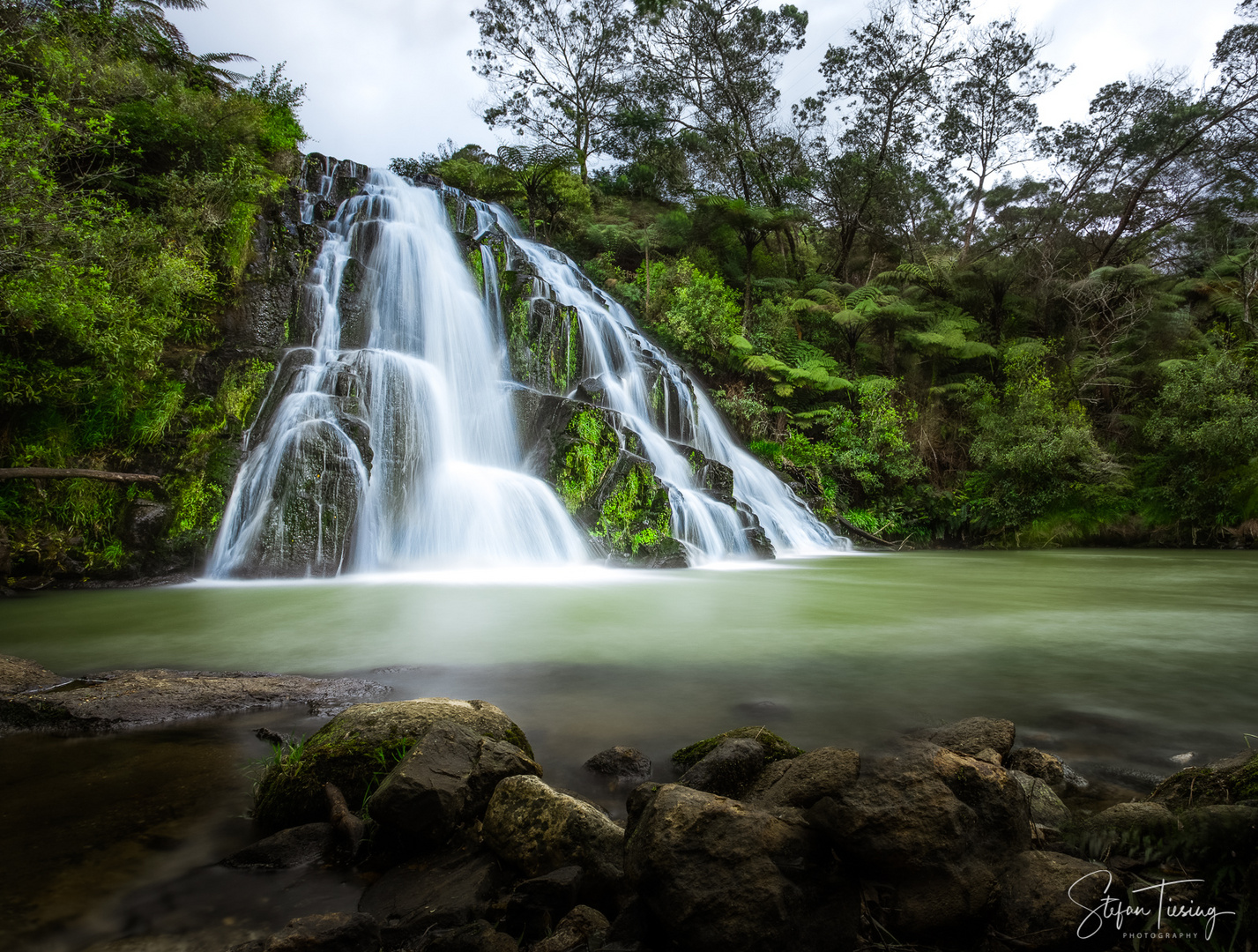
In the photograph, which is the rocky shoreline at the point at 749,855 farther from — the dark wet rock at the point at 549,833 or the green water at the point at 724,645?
the green water at the point at 724,645

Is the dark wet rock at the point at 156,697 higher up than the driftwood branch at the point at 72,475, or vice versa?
the driftwood branch at the point at 72,475

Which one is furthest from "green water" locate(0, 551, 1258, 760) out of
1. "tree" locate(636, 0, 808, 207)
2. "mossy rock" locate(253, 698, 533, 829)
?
"tree" locate(636, 0, 808, 207)

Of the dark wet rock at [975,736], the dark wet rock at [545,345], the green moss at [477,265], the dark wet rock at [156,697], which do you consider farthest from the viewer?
the green moss at [477,265]

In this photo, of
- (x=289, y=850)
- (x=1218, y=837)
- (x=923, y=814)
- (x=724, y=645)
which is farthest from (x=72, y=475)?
(x=1218, y=837)

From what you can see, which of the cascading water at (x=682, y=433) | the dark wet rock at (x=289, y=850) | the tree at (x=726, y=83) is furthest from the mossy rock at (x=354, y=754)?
the tree at (x=726, y=83)

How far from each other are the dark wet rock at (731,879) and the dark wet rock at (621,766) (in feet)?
2.84

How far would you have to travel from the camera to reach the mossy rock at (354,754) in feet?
7.82

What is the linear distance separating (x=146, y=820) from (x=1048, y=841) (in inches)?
127

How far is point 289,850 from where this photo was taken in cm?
217

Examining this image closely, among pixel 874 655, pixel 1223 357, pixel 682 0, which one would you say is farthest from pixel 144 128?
pixel 1223 357

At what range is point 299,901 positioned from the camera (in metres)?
1.91

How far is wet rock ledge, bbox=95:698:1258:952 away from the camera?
1.59 metres

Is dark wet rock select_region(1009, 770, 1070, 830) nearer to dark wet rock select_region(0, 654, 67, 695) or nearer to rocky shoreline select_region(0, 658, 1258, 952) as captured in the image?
rocky shoreline select_region(0, 658, 1258, 952)

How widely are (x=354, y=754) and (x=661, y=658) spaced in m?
2.62
